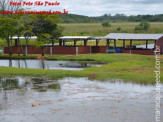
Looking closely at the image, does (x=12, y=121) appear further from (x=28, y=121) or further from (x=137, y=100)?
(x=137, y=100)

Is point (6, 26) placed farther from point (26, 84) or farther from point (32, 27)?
point (26, 84)

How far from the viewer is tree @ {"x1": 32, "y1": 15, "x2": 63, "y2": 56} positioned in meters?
66.7

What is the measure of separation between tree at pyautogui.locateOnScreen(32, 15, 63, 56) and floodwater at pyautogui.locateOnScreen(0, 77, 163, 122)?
31482mm

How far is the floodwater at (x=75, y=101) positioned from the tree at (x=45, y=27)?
103 ft

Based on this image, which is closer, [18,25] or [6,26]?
[6,26]

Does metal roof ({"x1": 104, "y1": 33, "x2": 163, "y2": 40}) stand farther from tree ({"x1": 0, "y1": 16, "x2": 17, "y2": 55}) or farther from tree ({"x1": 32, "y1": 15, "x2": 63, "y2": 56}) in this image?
tree ({"x1": 0, "y1": 16, "x2": 17, "y2": 55})

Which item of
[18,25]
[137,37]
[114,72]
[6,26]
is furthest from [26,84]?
[137,37]

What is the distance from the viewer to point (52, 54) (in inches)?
2702

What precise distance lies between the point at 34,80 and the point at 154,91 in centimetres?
1144

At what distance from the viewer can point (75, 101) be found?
26.7m

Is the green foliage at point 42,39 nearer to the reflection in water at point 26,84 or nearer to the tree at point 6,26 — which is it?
the tree at point 6,26

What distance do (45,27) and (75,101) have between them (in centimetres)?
4226

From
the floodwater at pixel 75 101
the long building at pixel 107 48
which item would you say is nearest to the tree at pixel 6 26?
the long building at pixel 107 48

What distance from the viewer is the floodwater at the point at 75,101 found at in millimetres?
22266
